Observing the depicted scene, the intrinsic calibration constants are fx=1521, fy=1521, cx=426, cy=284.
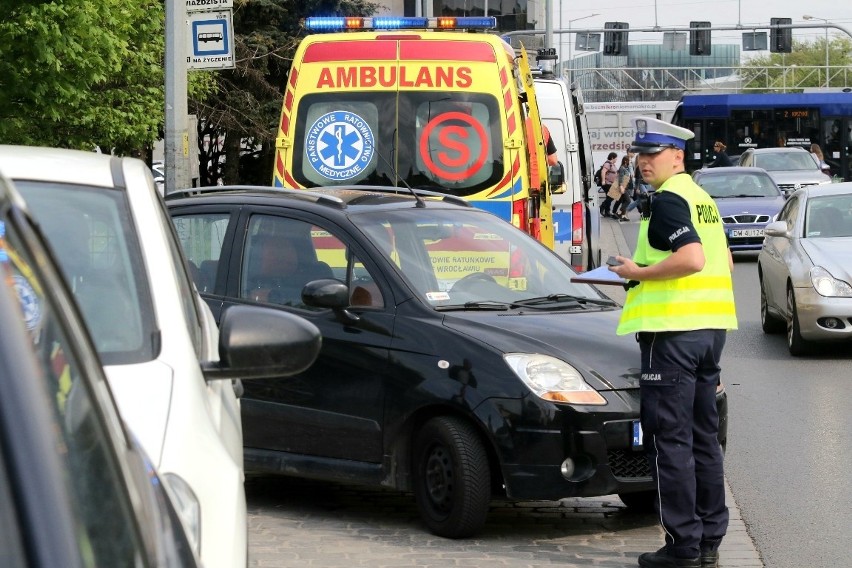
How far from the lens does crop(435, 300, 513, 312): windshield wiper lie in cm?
711

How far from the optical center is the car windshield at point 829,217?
47.0 feet

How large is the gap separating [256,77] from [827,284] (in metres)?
19.6

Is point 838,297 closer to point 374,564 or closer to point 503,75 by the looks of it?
point 503,75

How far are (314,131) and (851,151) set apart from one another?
34.1 meters

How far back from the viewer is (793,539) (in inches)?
271

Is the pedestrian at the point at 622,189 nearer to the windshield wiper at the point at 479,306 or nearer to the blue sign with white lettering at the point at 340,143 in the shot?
the blue sign with white lettering at the point at 340,143

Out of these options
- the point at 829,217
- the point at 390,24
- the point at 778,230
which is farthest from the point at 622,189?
the point at 390,24

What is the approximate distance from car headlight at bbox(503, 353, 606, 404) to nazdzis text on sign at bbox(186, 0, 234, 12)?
24.8ft

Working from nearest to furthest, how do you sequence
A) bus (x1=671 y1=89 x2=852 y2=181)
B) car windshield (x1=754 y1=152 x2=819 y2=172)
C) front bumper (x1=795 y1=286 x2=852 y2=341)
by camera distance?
front bumper (x1=795 y1=286 x2=852 y2=341), car windshield (x1=754 y1=152 x2=819 y2=172), bus (x1=671 y1=89 x2=852 y2=181)

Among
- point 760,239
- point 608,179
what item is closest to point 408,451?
point 760,239

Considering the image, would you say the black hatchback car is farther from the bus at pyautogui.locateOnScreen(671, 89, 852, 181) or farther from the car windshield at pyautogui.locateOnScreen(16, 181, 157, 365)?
the bus at pyautogui.locateOnScreen(671, 89, 852, 181)

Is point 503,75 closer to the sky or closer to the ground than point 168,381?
closer to the sky

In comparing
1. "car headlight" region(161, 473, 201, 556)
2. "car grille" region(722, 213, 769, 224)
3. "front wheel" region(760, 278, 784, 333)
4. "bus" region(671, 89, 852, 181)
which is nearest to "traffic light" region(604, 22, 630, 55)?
"bus" region(671, 89, 852, 181)

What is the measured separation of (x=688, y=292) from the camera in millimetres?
6176
